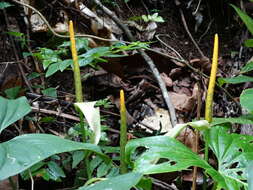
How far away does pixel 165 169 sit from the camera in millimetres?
674

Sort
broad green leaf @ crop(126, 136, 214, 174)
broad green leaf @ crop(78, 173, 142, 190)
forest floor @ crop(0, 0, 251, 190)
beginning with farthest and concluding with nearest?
forest floor @ crop(0, 0, 251, 190) → broad green leaf @ crop(126, 136, 214, 174) → broad green leaf @ crop(78, 173, 142, 190)

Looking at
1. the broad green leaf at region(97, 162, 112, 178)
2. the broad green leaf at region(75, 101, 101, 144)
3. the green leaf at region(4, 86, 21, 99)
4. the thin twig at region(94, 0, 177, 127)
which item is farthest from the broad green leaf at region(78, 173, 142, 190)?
the thin twig at region(94, 0, 177, 127)

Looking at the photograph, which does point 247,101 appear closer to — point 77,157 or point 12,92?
point 77,157

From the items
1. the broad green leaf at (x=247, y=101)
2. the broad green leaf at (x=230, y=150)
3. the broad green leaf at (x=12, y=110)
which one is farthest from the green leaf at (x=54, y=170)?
the broad green leaf at (x=247, y=101)

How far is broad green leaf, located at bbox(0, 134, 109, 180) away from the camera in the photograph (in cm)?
57

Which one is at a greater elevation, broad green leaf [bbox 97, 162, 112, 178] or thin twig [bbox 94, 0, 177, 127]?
thin twig [bbox 94, 0, 177, 127]

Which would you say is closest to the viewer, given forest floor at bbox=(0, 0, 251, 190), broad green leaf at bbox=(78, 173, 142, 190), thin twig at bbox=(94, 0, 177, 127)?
broad green leaf at bbox=(78, 173, 142, 190)

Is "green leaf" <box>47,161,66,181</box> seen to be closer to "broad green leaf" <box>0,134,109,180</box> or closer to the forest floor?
the forest floor

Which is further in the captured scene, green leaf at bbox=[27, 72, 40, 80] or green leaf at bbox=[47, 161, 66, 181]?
green leaf at bbox=[27, 72, 40, 80]

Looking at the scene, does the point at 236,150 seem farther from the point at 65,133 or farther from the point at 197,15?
the point at 197,15

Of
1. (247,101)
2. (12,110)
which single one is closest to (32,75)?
(12,110)

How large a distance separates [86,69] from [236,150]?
106 centimetres

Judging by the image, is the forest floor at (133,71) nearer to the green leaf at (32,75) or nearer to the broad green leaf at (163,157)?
the green leaf at (32,75)

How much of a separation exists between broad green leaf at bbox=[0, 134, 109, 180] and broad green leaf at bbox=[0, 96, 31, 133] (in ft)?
0.35
